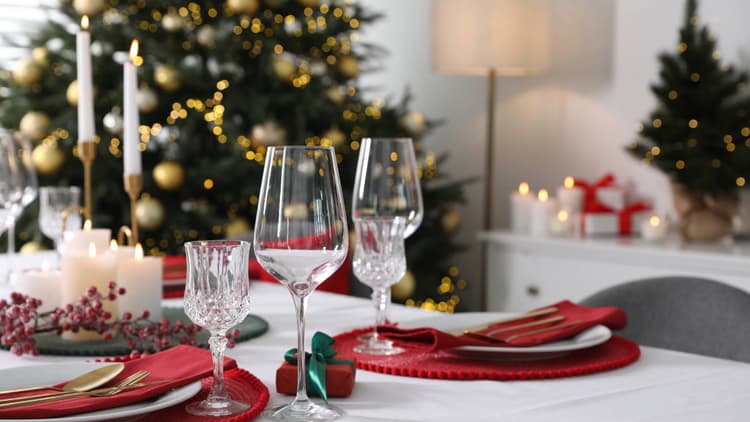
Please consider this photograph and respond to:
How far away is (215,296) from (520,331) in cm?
46

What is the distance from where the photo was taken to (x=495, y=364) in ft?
3.81

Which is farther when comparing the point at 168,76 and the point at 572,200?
the point at 572,200

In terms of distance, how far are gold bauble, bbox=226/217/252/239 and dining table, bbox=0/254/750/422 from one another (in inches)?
73.5

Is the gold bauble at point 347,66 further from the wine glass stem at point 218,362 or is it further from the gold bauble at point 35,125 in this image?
the wine glass stem at point 218,362

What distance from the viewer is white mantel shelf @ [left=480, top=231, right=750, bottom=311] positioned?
280 cm

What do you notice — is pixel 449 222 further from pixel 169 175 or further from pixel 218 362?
pixel 218 362

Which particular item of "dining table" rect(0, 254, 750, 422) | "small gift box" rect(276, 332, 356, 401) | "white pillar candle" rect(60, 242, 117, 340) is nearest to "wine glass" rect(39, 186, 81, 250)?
"white pillar candle" rect(60, 242, 117, 340)

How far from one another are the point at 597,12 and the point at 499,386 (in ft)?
9.80

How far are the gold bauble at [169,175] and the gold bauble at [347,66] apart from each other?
674 mm

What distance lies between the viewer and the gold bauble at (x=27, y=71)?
3191 millimetres

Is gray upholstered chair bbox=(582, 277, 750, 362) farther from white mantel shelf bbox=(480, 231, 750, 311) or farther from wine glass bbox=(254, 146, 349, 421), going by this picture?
white mantel shelf bbox=(480, 231, 750, 311)

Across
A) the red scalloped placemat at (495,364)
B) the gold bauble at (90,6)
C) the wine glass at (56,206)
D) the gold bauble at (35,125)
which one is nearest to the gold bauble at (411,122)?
the gold bauble at (90,6)

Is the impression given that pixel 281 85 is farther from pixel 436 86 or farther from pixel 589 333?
pixel 589 333


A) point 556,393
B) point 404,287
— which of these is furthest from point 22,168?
point 404,287
